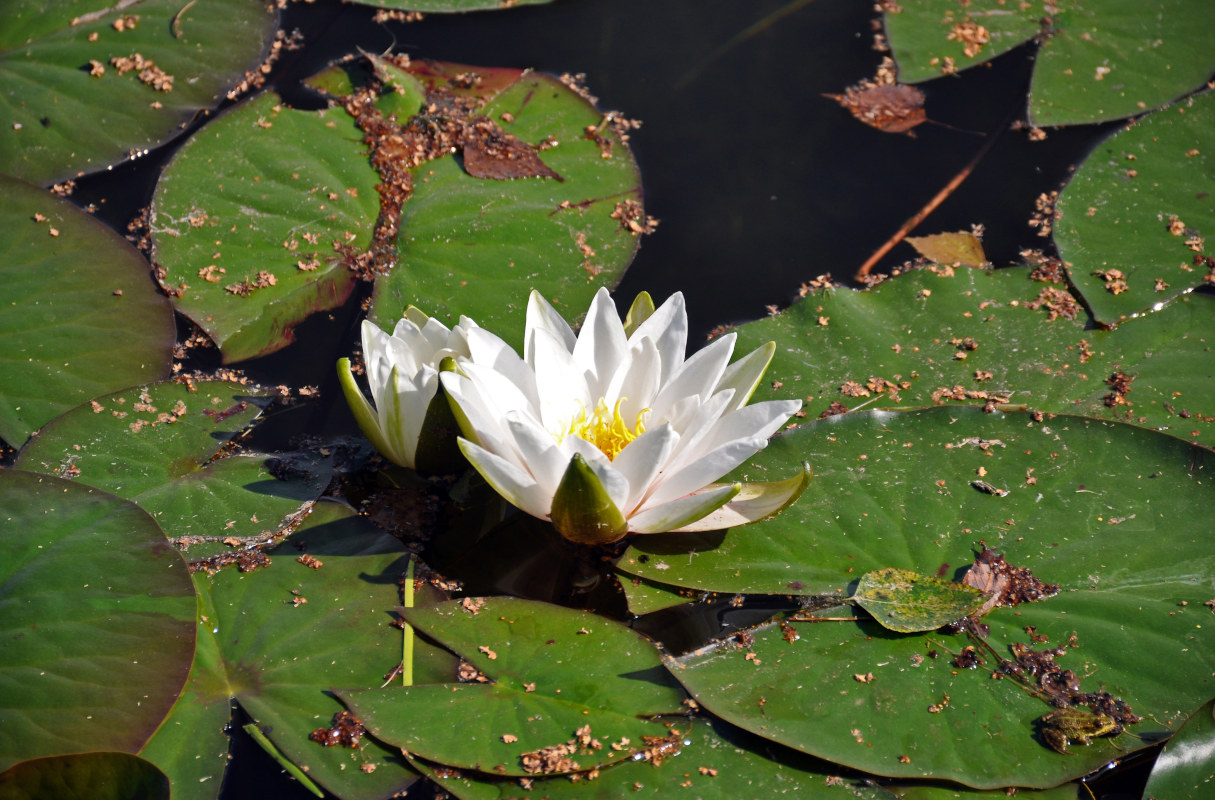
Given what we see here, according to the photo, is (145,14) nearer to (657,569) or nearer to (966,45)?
(657,569)

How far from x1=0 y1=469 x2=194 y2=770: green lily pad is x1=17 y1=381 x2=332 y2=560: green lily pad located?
0.12 m

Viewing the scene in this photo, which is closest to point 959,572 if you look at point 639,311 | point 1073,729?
point 1073,729

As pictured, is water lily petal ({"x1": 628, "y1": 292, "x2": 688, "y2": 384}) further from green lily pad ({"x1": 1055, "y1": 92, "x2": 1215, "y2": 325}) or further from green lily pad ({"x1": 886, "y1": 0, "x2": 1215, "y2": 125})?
green lily pad ({"x1": 886, "y1": 0, "x2": 1215, "y2": 125})

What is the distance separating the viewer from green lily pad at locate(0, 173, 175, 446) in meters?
2.49

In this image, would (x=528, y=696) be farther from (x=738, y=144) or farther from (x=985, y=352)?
(x=738, y=144)

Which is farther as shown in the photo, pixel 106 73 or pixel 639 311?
pixel 106 73

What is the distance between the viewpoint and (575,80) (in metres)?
3.56

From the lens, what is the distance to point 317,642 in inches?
78.6

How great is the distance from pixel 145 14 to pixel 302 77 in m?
0.74

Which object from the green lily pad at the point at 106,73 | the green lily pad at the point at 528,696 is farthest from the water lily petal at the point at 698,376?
the green lily pad at the point at 106,73

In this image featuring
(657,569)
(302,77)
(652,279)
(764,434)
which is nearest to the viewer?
(764,434)

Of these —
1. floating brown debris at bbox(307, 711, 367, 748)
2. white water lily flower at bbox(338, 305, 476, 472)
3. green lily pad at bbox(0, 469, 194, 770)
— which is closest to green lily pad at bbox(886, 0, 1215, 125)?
white water lily flower at bbox(338, 305, 476, 472)

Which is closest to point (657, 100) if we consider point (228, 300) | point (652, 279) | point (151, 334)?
point (652, 279)

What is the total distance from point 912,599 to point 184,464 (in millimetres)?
1968
